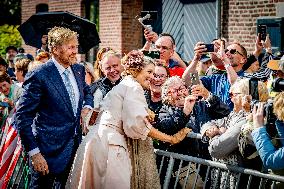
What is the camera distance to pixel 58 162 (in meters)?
4.69

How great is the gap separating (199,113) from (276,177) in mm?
1476

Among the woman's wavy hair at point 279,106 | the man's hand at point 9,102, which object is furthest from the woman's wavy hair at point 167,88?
the man's hand at point 9,102

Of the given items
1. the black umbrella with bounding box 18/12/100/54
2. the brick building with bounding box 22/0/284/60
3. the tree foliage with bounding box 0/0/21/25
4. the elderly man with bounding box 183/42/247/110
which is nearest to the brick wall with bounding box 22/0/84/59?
the brick building with bounding box 22/0/284/60

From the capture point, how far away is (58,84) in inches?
184

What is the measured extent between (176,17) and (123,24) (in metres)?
1.80

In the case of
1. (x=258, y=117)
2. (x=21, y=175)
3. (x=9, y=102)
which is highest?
(x=258, y=117)

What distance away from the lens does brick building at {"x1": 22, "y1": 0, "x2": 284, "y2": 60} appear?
34.0 ft

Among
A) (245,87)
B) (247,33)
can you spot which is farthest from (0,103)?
(247,33)

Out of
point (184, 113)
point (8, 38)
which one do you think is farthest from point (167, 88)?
point (8, 38)

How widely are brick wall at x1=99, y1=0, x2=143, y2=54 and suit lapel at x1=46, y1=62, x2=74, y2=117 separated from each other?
936 cm

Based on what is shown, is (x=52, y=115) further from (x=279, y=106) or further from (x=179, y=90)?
(x=279, y=106)

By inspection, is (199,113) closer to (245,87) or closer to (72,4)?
(245,87)

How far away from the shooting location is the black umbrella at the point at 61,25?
855 centimetres

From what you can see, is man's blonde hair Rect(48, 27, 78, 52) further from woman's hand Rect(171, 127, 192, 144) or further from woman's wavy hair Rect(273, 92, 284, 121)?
woman's wavy hair Rect(273, 92, 284, 121)
